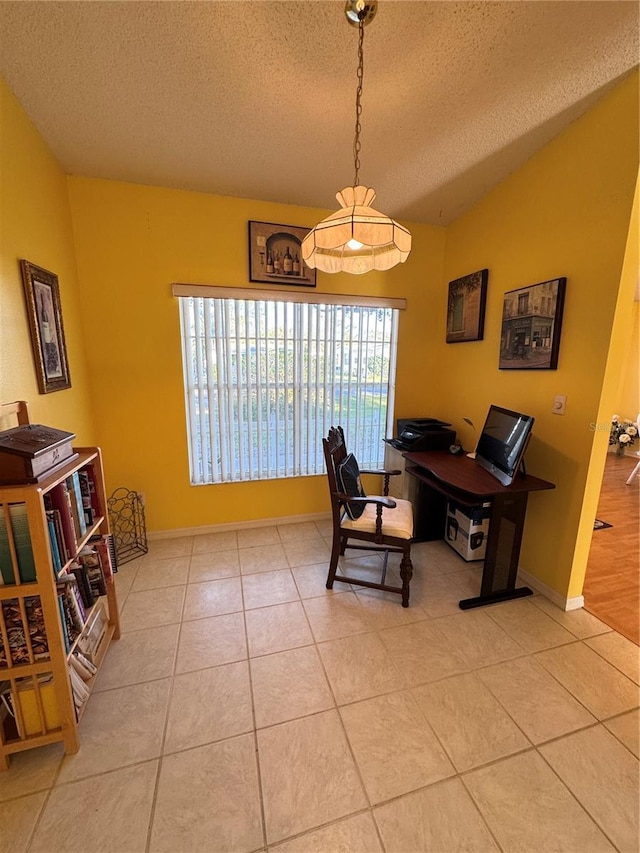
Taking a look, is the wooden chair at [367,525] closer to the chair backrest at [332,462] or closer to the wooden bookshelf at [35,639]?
the chair backrest at [332,462]

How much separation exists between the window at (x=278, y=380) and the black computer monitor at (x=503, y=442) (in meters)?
1.02

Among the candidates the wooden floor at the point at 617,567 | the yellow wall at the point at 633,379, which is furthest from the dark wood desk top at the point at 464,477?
the yellow wall at the point at 633,379

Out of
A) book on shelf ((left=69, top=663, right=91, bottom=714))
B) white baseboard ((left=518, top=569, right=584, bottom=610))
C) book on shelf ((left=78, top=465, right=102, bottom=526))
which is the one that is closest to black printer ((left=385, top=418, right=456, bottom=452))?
white baseboard ((left=518, top=569, right=584, bottom=610))

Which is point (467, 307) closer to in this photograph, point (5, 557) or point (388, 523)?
point (388, 523)

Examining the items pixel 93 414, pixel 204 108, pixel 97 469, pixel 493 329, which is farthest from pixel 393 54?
pixel 93 414

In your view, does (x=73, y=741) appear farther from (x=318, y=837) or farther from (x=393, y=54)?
(x=393, y=54)

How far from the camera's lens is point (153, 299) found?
99.1 inches

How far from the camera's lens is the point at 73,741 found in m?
1.30

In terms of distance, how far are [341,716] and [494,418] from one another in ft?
6.27

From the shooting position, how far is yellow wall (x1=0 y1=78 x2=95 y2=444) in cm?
152

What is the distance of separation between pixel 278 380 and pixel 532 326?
1843mm

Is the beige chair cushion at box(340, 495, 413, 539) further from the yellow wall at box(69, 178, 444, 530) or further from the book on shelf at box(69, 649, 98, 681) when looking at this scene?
the book on shelf at box(69, 649, 98, 681)

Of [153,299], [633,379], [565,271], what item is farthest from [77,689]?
[633,379]

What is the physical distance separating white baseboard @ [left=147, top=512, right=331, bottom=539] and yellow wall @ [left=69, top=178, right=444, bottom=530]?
50mm
